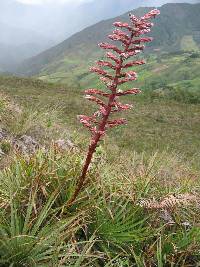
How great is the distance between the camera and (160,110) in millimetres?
45656

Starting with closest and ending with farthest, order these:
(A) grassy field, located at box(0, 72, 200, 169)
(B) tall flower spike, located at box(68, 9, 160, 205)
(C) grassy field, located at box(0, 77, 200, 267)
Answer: (B) tall flower spike, located at box(68, 9, 160, 205), (C) grassy field, located at box(0, 77, 200, 267), (A) grassy field, located at box(0, 72, 200, 169)

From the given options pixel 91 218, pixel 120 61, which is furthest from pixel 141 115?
pixel 120 61

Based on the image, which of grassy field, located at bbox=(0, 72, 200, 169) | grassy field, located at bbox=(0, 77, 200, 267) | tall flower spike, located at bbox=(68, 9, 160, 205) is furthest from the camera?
grassy field, located at bbox=(0, 72, 200, 169)

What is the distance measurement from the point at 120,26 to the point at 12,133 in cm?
911

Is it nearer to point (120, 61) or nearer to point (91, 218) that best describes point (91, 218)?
point (91, 218)

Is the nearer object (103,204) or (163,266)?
(163,266)

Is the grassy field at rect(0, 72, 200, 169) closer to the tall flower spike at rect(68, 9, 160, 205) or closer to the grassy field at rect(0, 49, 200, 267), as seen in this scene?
the grassy field at rect(0, 49, 200, 267)

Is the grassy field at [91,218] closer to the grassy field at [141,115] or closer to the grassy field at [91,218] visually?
the grassy field at [91,218]

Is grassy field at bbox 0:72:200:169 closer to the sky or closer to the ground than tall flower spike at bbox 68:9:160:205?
closer to the ground

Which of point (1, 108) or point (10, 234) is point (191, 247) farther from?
point (1, 108)

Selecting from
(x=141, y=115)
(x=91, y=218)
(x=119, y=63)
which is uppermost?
(x=119, y=63)

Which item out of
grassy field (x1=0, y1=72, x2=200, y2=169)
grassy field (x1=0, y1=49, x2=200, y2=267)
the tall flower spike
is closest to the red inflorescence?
the tall flower spike

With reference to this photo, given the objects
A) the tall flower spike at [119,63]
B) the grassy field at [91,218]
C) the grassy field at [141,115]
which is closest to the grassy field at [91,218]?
the grassy field at [91,218]

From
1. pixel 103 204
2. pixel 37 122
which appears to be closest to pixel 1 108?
pixel 37 122
